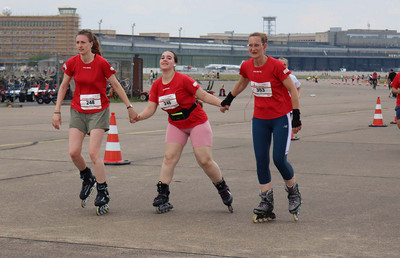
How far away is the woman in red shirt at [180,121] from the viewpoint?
24.1 feet

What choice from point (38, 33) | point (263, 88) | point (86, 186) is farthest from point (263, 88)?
point (38, 33)

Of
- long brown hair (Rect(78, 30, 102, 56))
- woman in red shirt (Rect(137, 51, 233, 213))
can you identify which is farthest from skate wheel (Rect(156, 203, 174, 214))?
long brown hair (Rect(78, 30, 102, 56))

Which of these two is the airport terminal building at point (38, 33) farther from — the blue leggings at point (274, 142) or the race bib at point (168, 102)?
the blue leggings at point (274, 142)

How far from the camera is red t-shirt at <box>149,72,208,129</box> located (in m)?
7.34

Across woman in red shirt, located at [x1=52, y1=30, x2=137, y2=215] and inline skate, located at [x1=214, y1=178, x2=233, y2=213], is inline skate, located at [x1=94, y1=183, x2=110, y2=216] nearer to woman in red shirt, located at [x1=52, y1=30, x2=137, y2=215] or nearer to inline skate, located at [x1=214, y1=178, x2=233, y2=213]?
woman in red shirt, located at [x1=52, y1=30, x2=137, y2=215]

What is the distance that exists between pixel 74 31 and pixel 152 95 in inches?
7181

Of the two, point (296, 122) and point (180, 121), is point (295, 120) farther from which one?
point (180, 121)

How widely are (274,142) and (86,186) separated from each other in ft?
6.93

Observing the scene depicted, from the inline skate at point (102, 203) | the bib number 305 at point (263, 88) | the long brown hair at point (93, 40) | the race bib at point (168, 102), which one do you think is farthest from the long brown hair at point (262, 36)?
the inline skate at point (102, 203)

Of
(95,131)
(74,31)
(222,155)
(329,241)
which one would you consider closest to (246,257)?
(329,241)

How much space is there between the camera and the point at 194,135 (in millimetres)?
7410

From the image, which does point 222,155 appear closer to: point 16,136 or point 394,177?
point 394,177

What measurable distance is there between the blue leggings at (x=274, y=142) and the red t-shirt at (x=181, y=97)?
694mm

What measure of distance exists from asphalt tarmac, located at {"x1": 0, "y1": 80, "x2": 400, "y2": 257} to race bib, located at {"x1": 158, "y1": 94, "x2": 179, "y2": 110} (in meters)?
1.09
